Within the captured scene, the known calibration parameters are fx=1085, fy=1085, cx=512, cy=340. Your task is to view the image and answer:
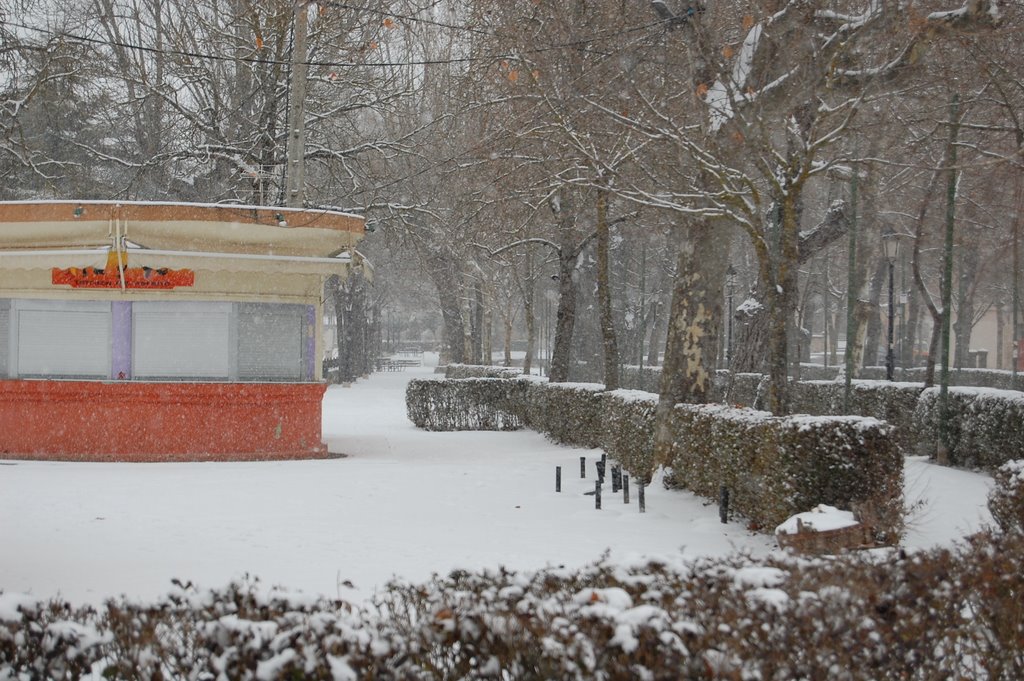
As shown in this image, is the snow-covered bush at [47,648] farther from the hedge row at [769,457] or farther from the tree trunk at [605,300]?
the tree trunk at [605,300]

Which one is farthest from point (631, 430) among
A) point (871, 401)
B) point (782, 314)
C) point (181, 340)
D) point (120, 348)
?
point (120, 348)

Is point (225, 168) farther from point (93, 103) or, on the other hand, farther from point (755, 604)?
point (755, 604)

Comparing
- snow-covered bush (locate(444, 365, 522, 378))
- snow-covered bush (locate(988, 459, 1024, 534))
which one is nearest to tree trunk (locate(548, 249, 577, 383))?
snow-covered bush (locate(444, 365, 522, 378))

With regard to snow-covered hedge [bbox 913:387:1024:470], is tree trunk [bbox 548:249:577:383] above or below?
above

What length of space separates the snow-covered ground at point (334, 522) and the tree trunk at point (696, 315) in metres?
1.97

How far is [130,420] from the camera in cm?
1698

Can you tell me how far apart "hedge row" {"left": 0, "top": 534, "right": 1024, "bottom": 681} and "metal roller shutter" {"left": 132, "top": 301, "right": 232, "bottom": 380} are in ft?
42.5

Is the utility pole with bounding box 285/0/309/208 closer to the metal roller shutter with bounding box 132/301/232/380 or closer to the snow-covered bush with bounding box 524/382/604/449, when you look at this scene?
the metal roller shutter with bounding box 132/301/232/380

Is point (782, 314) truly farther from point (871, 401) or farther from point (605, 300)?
point (871, 401)

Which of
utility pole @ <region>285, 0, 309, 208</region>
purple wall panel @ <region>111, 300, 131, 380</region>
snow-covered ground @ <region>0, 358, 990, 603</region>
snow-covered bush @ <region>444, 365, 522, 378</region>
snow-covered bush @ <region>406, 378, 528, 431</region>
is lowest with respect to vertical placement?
snow-covered ground @ <region>0, 358, 990, 603</region>

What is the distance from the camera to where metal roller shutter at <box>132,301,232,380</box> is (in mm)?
17141

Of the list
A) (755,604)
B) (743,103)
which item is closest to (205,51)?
(743,103)

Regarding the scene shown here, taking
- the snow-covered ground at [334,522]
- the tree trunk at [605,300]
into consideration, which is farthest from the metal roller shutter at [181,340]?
the tree trunk at [605,300]

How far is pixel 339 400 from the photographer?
37250mm
